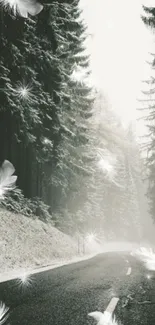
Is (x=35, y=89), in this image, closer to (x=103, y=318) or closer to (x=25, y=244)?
(x=25, y=244)

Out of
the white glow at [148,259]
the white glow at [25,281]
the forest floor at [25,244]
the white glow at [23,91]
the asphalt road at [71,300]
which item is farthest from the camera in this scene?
the white glow at [148,259]

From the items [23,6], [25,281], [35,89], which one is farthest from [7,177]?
[25,281]

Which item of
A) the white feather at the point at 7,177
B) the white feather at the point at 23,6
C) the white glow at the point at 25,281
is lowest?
the white glow at the point at 25,281

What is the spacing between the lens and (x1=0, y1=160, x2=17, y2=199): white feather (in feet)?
56.5

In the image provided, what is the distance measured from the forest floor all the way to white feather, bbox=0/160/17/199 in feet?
3.34

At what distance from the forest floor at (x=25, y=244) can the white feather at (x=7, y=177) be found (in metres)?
1.02

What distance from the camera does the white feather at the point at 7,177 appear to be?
1722cm

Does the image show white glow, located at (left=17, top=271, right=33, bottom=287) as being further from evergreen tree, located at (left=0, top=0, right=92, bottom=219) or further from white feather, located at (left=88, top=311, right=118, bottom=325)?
evergreen tree, located at (left=0, top=0, right=92, bottom=219)

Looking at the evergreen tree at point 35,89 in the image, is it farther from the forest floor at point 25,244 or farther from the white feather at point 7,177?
the forest floor at point 25,244

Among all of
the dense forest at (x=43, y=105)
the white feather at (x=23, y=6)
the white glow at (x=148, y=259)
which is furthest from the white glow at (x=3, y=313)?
the white glow at (x=148, y=259)

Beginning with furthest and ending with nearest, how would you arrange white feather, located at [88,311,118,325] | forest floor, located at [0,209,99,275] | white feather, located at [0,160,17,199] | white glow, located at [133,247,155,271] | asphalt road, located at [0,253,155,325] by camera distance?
1. white glow, located at [133,247,155,271]
2. white feather, located at [0,160,17,199]
3. forest floor, located at [0,209,99,275]
4. asphalt road, located at [0,253,155,325]
5. white feather, located at [88,311,118,325]

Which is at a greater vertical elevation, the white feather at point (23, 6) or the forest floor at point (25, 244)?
the white feather at point (23, 6)

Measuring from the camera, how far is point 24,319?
503 centimetres

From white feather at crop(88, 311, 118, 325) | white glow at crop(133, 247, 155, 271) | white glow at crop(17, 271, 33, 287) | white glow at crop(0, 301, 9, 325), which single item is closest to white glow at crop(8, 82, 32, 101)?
white glow at crop(17, 271, 33, 287)
